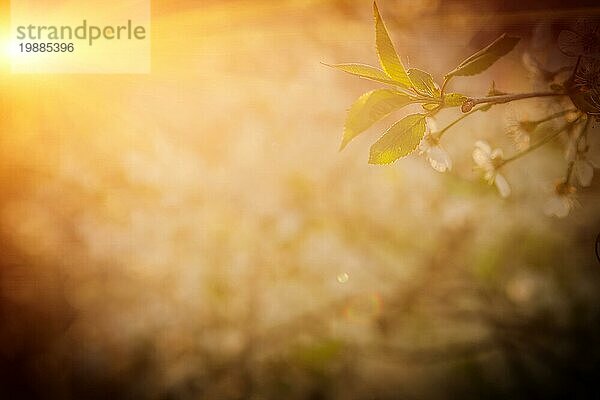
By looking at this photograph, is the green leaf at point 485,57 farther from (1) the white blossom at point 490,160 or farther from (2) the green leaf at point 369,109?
(1) the white blossom at point 490,160

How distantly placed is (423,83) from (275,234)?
41 cm

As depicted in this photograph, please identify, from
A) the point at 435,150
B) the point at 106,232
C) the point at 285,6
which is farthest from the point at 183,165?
the point at 435,150

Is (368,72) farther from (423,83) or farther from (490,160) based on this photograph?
(490,160)

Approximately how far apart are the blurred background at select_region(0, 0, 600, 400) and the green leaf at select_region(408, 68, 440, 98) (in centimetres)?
33

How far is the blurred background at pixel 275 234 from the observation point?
0.66 meters

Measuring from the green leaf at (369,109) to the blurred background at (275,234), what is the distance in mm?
359

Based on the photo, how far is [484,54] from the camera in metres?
0.35

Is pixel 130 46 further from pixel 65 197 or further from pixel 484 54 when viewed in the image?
pixel 484 54

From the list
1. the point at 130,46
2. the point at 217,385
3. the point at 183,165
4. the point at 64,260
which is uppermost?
the point at 130,46

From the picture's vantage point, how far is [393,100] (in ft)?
1.03

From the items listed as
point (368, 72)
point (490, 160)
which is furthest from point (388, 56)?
point (490, 160)

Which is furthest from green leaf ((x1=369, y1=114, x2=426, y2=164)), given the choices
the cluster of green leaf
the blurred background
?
the blurred background

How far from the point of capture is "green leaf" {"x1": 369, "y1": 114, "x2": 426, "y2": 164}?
0.32 meters

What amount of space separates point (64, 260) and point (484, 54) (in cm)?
60
